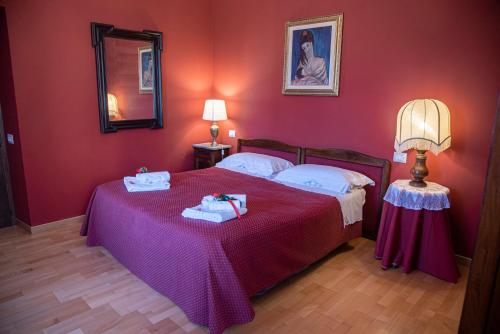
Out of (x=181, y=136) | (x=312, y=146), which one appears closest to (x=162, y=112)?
(x=181, y=136)

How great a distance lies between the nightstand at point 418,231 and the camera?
8.95 ft

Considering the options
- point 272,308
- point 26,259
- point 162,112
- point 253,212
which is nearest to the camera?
point 272,308

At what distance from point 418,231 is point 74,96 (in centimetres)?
349

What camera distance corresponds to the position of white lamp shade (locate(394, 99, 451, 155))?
2.71 m

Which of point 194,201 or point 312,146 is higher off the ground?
point 312,146

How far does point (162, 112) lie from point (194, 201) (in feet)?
6.34

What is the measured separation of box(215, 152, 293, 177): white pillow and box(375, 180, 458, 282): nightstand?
1.26m

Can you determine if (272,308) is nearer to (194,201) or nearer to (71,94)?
(194,201)

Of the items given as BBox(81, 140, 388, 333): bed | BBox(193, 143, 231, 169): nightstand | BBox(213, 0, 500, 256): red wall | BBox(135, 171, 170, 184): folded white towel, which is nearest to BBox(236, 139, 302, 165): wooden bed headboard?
BBox(213, 0, 500, 256): red wall

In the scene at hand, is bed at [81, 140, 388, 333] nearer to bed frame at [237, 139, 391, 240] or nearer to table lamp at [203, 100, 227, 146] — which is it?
bed frame at [237, 139, 391, 240]

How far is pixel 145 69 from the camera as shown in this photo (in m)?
4.14

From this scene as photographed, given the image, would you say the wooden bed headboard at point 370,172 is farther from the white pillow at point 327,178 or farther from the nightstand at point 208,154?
the nightstand at point 208,154

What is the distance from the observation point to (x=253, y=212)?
8.36 feet

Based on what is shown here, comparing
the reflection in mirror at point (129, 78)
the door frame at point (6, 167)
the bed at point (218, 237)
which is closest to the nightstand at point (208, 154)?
the reflection in mirror at point (129, 78)
